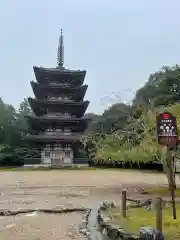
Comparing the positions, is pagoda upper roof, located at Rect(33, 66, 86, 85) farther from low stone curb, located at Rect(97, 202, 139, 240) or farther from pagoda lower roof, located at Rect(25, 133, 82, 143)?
low stone curb, located at Rect(97, 202, 139, 240)

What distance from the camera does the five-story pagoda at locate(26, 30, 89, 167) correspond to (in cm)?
5047

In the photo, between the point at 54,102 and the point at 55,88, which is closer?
the point at 54,102

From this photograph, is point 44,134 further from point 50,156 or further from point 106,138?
point 106,138

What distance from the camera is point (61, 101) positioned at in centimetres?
5072

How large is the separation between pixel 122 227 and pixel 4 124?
5707 cm

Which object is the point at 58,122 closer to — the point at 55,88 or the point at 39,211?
the point at 55,88

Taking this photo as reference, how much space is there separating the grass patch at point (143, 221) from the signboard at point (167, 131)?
203 cm

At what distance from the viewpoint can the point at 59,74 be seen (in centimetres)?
5159

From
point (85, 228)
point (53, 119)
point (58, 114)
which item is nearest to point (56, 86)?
point (58, 114)

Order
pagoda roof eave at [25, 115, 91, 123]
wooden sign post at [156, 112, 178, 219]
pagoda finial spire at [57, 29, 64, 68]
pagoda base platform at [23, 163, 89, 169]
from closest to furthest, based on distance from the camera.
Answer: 1. wooden sign post at [156, 112, 178, 219]
2. pagoda base platform at [23, 163, 89, 169]
3. pagoda roof eave at [25, 115, 91, 123]
4. pagoda finial spire at [57, 29, 64, 68]

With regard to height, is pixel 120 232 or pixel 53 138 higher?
pixel 53 138

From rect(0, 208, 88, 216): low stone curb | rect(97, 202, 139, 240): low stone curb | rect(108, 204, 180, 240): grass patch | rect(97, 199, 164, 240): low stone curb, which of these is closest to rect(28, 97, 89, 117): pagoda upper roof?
rect(0, 208, 88, 216): low stone curb

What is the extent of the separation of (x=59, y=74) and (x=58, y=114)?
18.2 ft

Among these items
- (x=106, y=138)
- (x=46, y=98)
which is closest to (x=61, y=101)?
(x=46, y=98)
